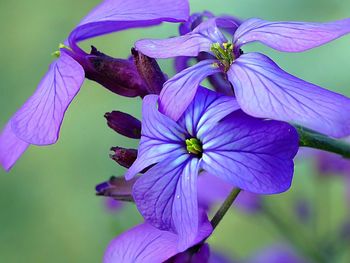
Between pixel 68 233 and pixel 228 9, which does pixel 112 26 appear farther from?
pixel 68 233

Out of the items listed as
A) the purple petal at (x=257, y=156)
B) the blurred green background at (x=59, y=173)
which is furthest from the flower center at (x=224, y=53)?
the blurred green background at (x=59, y=173)

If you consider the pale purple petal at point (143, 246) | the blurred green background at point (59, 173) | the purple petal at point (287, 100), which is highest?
the purple petal at point (287, 100)

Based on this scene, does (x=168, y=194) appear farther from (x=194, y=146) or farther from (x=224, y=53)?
(x=224, y=53)

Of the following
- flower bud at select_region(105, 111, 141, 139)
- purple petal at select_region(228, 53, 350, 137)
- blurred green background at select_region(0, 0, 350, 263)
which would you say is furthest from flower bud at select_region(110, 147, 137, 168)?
blurred green background at select_region(0, 0, 350, 263)

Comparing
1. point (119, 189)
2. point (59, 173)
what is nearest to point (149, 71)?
point (119, 189)

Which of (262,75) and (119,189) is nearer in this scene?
(262,75)

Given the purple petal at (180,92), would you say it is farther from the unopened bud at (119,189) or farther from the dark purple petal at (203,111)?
the unopened bud at (119,189)
